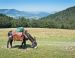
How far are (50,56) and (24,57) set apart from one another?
5.50 ft

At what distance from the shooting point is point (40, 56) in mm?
18406

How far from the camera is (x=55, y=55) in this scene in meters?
18.9

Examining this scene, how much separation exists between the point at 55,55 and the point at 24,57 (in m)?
2.17

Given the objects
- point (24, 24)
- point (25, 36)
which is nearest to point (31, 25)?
point (24, 24)

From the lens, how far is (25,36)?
2170cm

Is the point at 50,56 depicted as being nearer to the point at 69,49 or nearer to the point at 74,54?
the point at 74,54

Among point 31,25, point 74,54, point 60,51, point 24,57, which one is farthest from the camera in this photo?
point 31,25

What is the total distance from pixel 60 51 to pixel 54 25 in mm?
92461

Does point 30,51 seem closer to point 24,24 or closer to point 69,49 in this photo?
point 69,49

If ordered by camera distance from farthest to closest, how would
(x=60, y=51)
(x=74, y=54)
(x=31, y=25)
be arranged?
(x=31, y=25) → (x=60, y=51) → (x=74, y=54)

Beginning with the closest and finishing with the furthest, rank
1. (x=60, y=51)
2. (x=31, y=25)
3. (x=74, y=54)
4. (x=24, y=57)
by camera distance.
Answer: (x=24, y=57), (x=74, y=54), (x=60, y=51), (x=31, y=25)

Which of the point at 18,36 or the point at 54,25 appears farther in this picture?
the point at 54,25

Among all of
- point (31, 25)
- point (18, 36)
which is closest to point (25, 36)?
point (18, 36)

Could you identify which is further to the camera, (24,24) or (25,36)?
(24,24)
